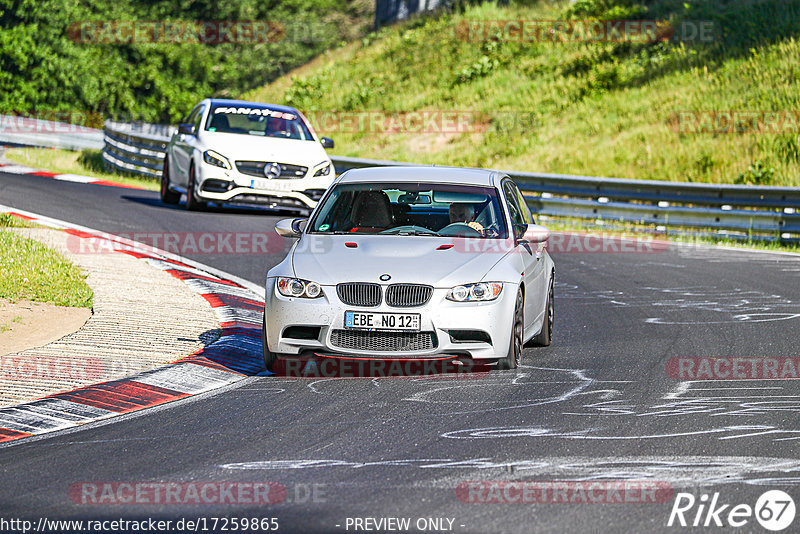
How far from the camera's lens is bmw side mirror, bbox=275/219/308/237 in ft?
30.9

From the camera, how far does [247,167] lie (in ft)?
60.8

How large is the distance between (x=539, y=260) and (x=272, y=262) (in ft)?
18.3

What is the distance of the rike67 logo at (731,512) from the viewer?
5.08 meters

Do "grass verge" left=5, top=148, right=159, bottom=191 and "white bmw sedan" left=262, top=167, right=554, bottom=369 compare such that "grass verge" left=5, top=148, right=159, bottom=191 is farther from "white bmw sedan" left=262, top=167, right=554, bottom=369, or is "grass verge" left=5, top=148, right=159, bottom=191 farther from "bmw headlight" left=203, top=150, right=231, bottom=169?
"white bmw sedan" left=262, top=167, right=554, bottom=369

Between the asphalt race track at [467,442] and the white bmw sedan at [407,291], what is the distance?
25cm

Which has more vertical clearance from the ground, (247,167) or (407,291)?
(247,167)

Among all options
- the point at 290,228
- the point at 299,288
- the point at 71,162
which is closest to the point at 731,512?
the point at 299,288

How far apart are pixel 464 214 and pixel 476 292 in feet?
Result: 4.44

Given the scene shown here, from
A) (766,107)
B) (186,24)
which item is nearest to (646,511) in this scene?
(766,107)

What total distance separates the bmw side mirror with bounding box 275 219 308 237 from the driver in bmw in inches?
47.0

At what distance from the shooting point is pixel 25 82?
54.8 m

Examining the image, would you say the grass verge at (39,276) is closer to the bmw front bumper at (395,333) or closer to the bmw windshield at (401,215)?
the bmw windshield at (401,215)

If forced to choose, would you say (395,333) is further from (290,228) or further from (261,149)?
(261,149)

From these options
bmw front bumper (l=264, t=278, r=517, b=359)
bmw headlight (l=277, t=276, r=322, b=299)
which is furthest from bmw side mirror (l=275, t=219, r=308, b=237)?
bmw front bumper (l=264, t=278, r=517, b=359)
